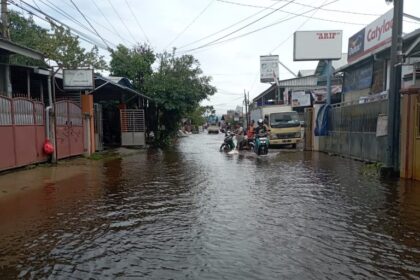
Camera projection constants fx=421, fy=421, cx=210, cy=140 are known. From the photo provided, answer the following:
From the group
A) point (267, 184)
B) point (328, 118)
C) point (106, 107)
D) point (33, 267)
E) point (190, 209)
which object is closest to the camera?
point (33, 267)

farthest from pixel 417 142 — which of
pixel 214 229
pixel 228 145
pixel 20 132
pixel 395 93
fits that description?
pixel 228 145

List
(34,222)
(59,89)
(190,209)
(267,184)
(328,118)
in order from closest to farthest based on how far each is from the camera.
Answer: (34,222) < (190,209) < (267,184) < (59,89) < (328,118)

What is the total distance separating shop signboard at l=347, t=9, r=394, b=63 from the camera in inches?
747

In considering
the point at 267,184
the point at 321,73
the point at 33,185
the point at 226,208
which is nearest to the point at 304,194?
the point at 267,184

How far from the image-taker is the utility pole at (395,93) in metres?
11.5

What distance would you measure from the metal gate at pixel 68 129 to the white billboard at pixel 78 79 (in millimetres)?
764

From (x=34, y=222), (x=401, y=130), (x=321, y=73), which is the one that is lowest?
(x=34, y=222)

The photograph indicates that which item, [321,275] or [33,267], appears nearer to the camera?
[321,275]

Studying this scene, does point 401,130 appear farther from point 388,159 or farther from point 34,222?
point 34,222

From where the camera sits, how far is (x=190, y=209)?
7805 millimetres

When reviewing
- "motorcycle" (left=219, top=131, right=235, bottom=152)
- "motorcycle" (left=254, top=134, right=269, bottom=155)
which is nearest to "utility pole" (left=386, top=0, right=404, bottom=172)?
"motorcycle" (left=254, top=134, right=269, bottom=155)

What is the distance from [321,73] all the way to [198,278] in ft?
125

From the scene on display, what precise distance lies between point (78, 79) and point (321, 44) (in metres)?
19.0

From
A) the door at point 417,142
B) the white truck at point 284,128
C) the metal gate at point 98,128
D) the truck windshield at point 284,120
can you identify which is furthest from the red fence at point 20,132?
the truck windshield at point 284,120
